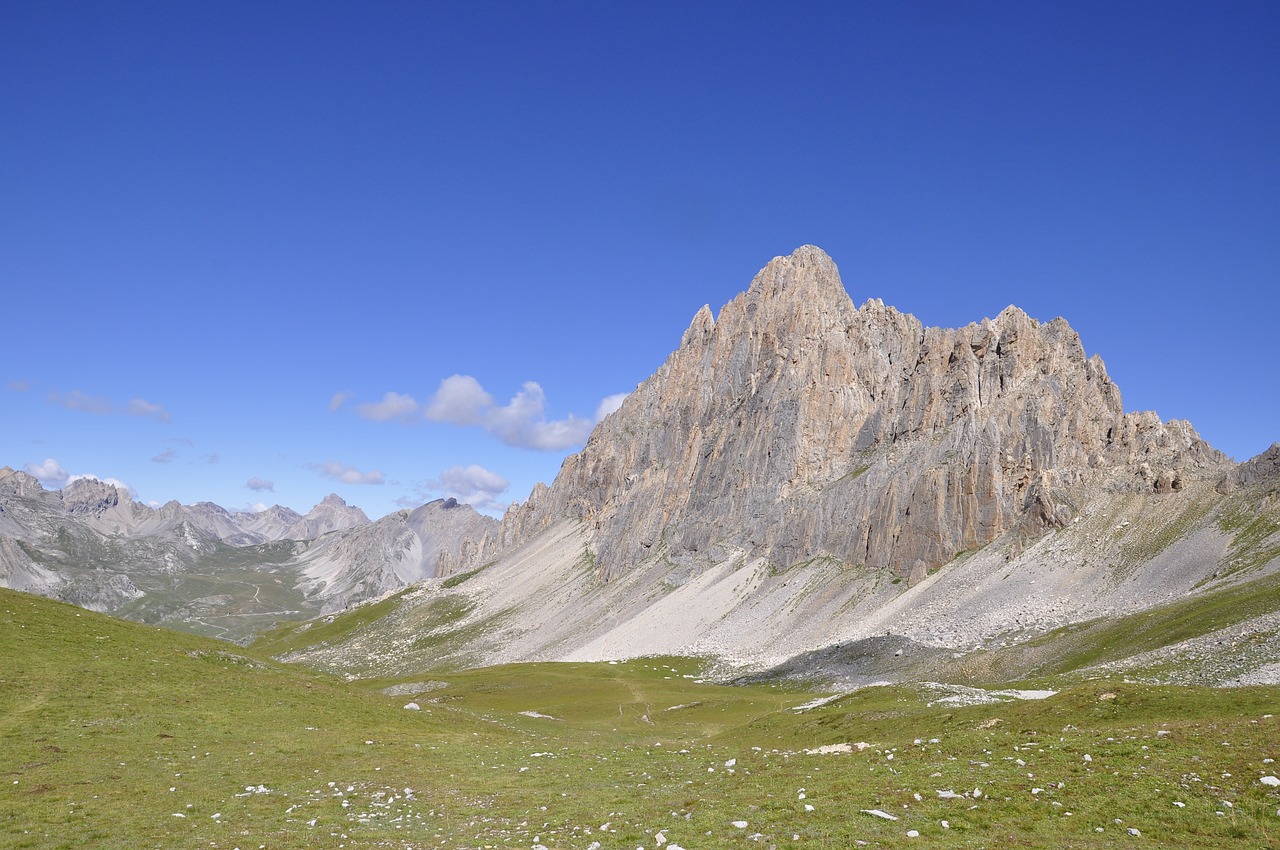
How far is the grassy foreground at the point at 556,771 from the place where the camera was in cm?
2170

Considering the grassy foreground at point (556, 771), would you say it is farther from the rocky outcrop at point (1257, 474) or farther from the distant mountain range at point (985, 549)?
the rocky outcrop at point (1257, 474)

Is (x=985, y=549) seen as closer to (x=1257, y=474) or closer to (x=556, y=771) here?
(x=1257, y=474)

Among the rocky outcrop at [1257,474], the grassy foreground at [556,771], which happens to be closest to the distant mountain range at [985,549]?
the rocky outcrop at [1257,474]

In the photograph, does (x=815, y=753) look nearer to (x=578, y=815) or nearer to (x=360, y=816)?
(x=578, y=815)

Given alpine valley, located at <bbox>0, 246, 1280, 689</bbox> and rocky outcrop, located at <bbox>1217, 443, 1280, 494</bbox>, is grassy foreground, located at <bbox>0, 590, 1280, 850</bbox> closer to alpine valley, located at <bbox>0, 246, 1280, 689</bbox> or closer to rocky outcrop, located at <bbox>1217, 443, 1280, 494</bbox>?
alpine valley, located at <bbox>0, 246, 1280, 689</bbox>

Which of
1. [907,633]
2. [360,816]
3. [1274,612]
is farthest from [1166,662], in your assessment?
[360,816]

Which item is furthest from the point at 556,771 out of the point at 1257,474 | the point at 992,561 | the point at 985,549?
the point at 985,549

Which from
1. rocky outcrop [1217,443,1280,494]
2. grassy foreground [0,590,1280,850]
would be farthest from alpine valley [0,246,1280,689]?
grassy foreground [0,590,1280,850]

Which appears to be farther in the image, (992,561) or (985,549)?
(985,549)

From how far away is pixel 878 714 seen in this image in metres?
48.5

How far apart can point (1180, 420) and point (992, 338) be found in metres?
43.8

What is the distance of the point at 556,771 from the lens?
1391 inches

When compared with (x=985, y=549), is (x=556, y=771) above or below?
below

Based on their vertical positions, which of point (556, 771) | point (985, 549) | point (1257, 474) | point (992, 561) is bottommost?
point (556, 771)
